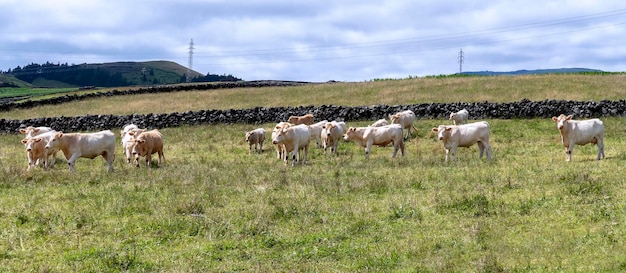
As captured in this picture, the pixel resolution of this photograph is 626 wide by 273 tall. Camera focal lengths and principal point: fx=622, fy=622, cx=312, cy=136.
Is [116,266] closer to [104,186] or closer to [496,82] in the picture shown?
[104,186]

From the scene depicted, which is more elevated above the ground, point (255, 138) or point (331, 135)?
point (331, 135)

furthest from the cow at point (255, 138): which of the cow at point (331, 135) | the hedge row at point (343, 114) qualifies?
the hedge row at point (343, 114)

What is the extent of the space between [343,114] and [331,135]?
12.9 meters

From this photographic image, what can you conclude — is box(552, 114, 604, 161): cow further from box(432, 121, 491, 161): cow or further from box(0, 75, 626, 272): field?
box(432, 121, 491, 161): cow

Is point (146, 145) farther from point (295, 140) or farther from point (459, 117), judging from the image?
point (459, 117)

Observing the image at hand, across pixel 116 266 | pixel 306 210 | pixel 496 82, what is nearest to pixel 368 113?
pixel 496 82

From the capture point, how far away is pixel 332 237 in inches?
409

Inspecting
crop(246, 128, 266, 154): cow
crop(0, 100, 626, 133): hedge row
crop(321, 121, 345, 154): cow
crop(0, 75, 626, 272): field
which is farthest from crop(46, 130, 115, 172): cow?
crop(0, 100, 626, 133): hedge row

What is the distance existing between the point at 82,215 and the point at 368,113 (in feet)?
87.0

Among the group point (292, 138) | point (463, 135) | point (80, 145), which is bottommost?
point (80, 145)

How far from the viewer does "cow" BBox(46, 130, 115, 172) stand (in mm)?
19100

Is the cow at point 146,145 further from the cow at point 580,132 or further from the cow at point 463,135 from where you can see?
the cow at point 580,132

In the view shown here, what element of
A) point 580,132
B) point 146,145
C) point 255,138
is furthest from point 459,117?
point 146,145

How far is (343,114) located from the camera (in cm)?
3709
